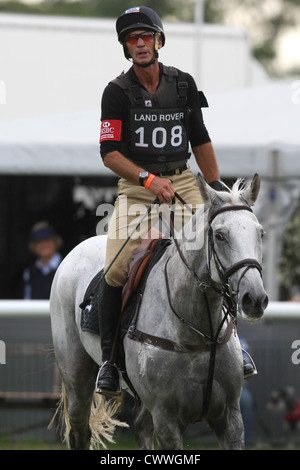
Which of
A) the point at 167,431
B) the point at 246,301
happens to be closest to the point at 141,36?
the point at 246,301

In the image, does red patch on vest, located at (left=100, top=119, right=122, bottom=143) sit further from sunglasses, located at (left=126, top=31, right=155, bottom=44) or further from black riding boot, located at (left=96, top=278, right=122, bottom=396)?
black riding boot, located at (left=96, top=278, right=122, bottom=396)

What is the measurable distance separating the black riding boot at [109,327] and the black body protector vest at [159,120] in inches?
34.3

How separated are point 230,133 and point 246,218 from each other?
5.05 metres

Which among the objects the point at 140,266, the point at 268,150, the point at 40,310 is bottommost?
the point at 40,310

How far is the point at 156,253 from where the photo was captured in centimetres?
549

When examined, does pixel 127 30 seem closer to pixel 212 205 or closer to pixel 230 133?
pixel 212 205

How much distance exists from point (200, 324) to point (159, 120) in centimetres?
134

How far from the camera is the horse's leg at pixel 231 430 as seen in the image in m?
5.01

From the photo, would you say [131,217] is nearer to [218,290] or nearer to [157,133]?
[157,133]

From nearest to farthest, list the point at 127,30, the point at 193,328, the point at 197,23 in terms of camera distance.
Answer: the point at 193,328 < the point at 127,30 < the point at 197,23

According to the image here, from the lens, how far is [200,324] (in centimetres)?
500

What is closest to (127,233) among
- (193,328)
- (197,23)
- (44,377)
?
(193,328)

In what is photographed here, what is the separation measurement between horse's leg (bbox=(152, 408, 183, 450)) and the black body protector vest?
161cm

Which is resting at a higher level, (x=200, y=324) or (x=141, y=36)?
(x=141, y=36)
